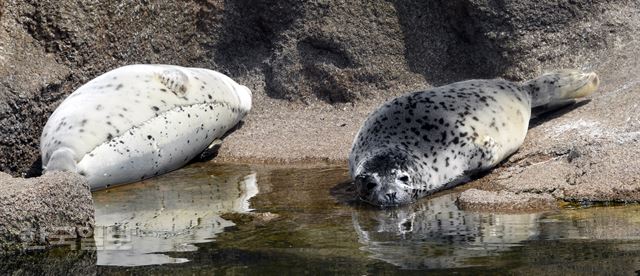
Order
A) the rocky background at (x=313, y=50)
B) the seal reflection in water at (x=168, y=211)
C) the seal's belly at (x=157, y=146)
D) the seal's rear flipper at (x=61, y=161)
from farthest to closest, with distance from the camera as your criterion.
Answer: the rocky background at (x=313, y=50), the seal's belly at (x=157, y=146), the seal's rear flipper at (x=61, y=161), the seal reflection in water at (x=168, y=211)

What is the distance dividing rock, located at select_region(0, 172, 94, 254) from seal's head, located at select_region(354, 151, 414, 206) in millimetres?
1476

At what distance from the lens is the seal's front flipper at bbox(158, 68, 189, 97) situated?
720cm

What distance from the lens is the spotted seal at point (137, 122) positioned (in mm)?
6434

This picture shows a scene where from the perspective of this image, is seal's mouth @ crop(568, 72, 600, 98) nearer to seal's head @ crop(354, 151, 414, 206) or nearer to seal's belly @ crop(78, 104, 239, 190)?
seal's head @ crop(354, 151, 414, 206)

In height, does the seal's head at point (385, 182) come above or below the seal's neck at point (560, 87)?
below

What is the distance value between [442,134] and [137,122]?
1906 mm

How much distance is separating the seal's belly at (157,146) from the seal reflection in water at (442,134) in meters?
1.21

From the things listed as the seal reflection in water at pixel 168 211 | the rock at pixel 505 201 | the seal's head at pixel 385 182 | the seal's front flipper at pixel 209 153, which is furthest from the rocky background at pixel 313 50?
the rock at pixel 505 201

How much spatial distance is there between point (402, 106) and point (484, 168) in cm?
65

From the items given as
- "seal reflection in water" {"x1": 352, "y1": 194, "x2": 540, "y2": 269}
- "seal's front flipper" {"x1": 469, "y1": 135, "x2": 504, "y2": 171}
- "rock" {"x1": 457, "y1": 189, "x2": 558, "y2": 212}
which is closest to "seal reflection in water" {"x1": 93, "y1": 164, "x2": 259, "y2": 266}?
"seal reflection in water" {"x1": 352, "y1": 194, "x2": 540, "y2": 269}

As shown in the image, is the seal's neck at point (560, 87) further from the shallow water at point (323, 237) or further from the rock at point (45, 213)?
the rock at point (45, 213)

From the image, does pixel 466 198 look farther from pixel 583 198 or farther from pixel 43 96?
pixel 43 96

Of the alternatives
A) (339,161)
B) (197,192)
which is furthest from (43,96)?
(339,161)

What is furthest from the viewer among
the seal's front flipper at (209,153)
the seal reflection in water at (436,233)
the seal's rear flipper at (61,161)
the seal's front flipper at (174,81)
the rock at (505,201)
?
the seal's front flipper at (209,153)
